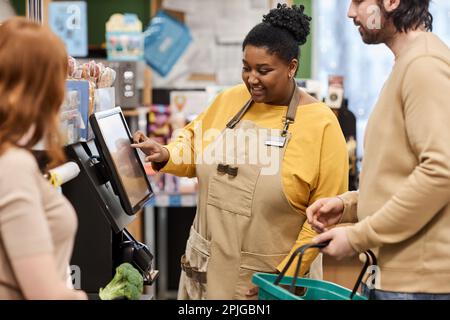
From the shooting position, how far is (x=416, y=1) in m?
1.91

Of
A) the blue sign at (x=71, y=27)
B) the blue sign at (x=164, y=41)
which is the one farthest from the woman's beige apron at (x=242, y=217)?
the blue sign at (x=164, y=41)

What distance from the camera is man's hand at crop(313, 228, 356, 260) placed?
1.83m

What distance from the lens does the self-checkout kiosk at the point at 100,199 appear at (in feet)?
7.47

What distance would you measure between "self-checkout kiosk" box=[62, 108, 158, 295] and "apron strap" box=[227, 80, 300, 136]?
1.27 feet

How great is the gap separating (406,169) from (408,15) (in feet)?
1.30

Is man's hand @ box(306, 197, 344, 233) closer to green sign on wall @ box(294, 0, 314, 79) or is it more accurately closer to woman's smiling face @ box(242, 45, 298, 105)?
woman's smiling face @ box(242, 45, 298, 105)

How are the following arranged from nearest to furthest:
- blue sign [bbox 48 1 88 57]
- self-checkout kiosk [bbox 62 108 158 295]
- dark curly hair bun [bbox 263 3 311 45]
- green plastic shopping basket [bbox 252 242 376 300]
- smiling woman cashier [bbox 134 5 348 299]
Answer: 1. green plastic shopping basket [bbox 252 242 376 300]
2. self-checkout kiosk [bbox 62 108 158 295]
3. smiling woman cashier [bbox 134 5 348 299]
4. dark curly hair bun [bbox 263 3 311 45]
5. blue sign [bbox 48 1 88 57]

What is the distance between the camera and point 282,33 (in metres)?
2.54

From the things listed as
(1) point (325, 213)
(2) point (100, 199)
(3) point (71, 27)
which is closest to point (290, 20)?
(1) point (325, 213)

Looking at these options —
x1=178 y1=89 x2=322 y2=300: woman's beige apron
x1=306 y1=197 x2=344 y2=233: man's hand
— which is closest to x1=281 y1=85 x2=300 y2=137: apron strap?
x1=178 y1=89 x2=322 y2=300: woman's beige apron

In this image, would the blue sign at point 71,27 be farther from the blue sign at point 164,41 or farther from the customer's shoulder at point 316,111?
the customer's shoulder at point 316,111

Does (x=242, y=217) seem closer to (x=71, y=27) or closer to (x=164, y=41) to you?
(x=71, y=27)
